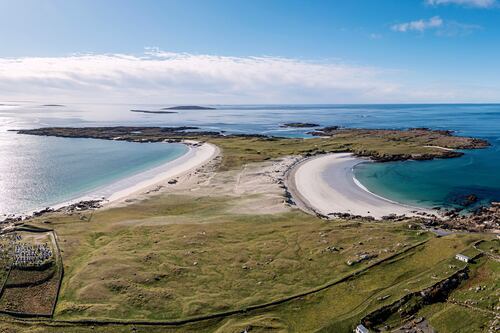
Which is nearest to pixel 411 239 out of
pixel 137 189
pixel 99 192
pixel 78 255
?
pixel 78 255

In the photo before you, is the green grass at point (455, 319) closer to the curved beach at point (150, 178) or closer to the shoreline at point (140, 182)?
the shoreline at point (140, 182)

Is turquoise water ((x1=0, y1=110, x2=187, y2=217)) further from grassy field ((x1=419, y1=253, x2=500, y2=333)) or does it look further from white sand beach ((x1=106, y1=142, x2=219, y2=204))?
grassy field ((x1=419, y1=253, x2=500, y2=333))

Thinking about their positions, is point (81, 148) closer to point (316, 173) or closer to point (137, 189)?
point (137, 189)

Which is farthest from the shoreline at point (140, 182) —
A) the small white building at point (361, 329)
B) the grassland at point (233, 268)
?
the small white building at point (361, 329)

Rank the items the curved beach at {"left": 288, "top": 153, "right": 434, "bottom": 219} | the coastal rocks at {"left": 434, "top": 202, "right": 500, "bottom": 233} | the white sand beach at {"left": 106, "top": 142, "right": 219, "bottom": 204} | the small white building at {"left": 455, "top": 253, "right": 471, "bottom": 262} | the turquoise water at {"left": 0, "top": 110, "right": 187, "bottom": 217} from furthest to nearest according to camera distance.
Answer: the white sand beach at {"left": 106, "top": 142, "right": 219, "bottom": 204}, the turquoise water at {"left": 0, "top": 110, "right": 187, "bottom": 217}, the curved beach at {"left": 288, "top": 153, "right": 434, "bottom": 219}, the coastal rocks at {"left": 434, "top": 202, "right": 500, "bottom": 233}, the small white building at {"left": 455, "top": 253, "right": 471, "bottom": 262}

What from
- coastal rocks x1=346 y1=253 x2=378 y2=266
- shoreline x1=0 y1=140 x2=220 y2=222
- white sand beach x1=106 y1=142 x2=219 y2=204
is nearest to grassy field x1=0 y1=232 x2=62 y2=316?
coastal rocks x1=346 y1=253 x2=378 y2=266
